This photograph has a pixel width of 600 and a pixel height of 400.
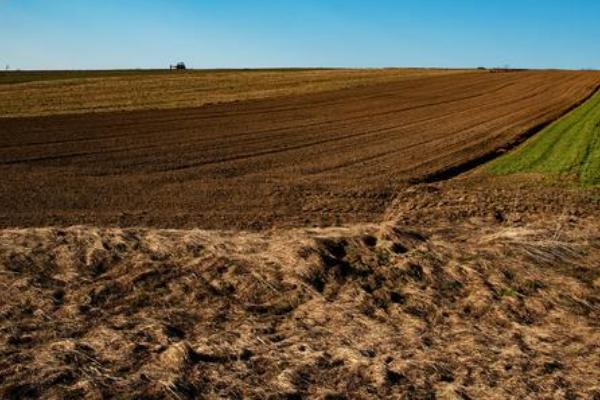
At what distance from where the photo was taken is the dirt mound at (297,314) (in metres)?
5.69

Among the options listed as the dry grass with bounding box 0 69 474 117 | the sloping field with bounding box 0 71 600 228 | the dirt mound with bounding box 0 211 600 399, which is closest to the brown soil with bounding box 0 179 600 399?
the dirt mound with bounding box 0 211 600 399

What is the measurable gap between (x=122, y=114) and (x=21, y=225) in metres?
21.4

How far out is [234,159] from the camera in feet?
65.1

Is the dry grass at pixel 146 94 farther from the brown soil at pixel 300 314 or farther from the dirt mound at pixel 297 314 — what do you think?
the dirt mound at pixel 297 314

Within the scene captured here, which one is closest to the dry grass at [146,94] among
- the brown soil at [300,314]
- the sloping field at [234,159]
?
the sloping field at [234,159]

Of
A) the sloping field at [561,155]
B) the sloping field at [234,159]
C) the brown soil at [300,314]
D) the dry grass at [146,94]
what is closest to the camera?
the brown soil at [300,314]

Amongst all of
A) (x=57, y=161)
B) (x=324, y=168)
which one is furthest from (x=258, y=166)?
(x=57, y=161)

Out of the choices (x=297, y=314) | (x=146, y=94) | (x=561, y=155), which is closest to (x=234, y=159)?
(x=561, y=155)

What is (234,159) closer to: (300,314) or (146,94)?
(300,314)

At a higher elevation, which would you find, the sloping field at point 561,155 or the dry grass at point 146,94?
the dry grass at point 146,94

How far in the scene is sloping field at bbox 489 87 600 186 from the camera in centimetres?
1780

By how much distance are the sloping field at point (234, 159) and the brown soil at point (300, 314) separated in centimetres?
372

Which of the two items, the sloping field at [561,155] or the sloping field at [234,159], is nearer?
the sloping field at [234,159]

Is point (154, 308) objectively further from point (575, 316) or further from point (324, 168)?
point (324, 168)
